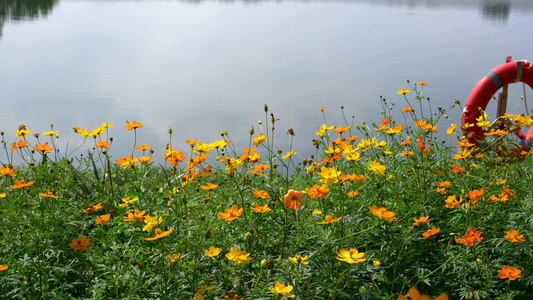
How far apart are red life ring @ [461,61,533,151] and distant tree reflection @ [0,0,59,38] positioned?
68.3 ft

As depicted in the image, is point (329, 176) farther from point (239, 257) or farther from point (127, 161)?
point (127, 161)

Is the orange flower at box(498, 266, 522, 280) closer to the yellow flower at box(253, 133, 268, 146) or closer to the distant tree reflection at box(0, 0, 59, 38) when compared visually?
the yellow flower at box(253, 133, 268, 146)

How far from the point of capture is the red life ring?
5309 mm

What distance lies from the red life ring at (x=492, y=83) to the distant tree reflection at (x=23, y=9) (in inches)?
819

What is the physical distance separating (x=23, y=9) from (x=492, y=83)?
1044 inches

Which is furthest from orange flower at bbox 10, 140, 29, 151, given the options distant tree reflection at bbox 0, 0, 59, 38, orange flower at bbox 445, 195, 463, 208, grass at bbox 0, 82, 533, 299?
distant tree reflection at bbox 0, 0, 59, 38

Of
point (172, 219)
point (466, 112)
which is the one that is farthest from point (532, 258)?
point (466, 112)

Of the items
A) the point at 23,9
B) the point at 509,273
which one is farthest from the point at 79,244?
the point at 23,9

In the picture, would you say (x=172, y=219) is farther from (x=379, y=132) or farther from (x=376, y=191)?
(x=379, y=132)

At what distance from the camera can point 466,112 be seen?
17.3 ft

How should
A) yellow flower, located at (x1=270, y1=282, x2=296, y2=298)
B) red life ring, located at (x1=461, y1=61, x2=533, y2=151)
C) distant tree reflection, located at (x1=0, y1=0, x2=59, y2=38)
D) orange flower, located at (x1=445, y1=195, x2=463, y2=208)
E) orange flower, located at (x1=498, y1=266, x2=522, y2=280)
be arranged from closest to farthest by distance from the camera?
yellow flower, located at (x1=270, y1=282, x2=296, y2=298), orange flower, located at (x1=498, y1=266, x2=522, y2=280), orange flower, located at (x1=445, y1=195, x2=463, y2=208), red life ring, located at (x1=461, y1=61, x2=533, y2=151), distant tree reflection, located at (x1=0, y1=0, x2=59, y2=38)

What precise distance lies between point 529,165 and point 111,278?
1.98 meters

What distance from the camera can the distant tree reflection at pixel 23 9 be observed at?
76.1ft

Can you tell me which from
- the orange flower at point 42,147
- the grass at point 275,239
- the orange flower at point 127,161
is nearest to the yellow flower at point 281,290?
the grass at point 275,239
